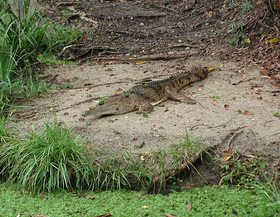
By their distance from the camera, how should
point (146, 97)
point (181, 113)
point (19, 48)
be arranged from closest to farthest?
point (181, 113)
point (146, 97)
point (19, 48)

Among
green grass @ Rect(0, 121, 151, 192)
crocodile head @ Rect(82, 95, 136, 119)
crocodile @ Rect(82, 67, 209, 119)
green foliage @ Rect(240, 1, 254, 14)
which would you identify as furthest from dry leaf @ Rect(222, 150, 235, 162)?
green foliage @ Rect(240, 1, 254, 14)

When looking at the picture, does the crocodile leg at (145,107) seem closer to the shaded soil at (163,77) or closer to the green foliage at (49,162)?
the shaded soil at (163,77)

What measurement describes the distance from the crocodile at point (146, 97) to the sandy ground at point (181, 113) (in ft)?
0.40

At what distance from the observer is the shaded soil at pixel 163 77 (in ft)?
14.1

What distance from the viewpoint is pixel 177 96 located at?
226 inches

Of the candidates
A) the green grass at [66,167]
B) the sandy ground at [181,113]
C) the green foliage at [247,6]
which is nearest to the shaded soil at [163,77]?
the sandy ground at [181,113]

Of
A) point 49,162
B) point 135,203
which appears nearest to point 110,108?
point 49,162

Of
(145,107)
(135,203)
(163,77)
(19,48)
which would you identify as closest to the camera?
(135,203)

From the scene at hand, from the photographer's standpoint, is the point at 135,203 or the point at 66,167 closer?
the point at 135,203

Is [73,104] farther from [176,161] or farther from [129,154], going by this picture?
[176,161]

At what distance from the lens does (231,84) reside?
19.5 ft

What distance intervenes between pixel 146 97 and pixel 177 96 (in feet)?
→ 1.98

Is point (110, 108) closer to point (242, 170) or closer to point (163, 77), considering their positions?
point (163, 77)

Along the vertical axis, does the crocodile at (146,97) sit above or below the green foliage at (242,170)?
above
